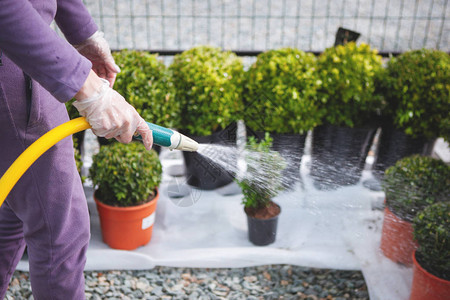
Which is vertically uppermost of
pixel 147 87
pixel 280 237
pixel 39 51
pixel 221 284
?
pixel 39 51

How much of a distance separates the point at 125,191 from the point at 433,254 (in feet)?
5.95

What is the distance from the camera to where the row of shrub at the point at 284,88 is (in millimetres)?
3494

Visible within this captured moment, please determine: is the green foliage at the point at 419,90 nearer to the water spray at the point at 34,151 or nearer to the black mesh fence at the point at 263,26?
the water spray at the point at 34,151

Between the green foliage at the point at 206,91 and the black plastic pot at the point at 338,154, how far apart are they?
0.82m

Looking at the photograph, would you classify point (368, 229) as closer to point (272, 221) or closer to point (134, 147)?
point (272, 221)

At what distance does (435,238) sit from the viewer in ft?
7.94

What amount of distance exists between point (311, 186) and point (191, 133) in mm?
1084

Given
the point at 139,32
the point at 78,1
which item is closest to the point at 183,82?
the point at 78,1

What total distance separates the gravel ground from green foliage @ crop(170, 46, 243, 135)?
111cm

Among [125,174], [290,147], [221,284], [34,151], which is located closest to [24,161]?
[34,151]

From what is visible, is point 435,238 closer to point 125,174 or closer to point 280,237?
point 280,237

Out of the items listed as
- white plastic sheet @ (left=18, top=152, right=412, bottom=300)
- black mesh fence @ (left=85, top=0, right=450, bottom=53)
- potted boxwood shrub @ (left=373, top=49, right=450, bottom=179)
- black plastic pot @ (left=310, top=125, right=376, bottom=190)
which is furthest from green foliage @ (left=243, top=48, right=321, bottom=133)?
black mesh fence @ (left=85, top=0, right=450, bottom=53)

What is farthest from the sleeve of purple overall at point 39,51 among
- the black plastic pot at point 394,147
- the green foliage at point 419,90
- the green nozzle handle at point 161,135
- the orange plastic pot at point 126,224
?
the black plastic pot at point 394,147

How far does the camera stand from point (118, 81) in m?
3.40
